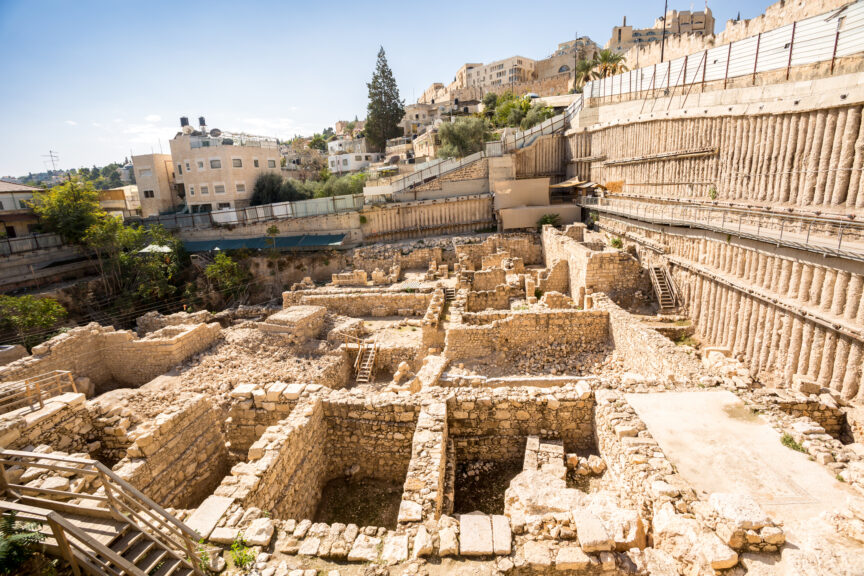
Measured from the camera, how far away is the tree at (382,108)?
1981 inches

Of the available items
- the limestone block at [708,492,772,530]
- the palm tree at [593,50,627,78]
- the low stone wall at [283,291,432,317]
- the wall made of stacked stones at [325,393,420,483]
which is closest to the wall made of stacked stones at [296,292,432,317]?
the low stone wall at [283,291,432,317]

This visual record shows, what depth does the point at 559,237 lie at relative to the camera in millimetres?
18500

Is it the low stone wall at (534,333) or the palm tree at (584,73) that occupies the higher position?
the palm tree at (584,73)

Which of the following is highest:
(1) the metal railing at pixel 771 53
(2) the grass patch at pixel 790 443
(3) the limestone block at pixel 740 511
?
(1) the metal railing at pixel 771 53

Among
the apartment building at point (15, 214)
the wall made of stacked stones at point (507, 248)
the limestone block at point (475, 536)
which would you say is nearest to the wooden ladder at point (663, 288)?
the wall made of stacked stones at point (507, 248)

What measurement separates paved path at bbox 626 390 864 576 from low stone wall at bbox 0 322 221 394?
14011 mm

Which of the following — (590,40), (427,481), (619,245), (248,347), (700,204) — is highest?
(590,40)

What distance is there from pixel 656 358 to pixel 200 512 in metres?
8.56

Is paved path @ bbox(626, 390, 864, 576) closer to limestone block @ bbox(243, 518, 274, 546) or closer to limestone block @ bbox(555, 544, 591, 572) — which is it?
limestone block @ bbox(555, 544, 591, 572)

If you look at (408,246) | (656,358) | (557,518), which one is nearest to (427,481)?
(557,518)

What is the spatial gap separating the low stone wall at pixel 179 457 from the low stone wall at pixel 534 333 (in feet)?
20.4

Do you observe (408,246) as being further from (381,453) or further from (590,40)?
(590,40)

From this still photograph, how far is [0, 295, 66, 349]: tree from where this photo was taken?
18391 mm

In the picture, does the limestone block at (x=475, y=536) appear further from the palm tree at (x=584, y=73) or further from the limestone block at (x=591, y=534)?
the palm tree at (x=584, y=73)
